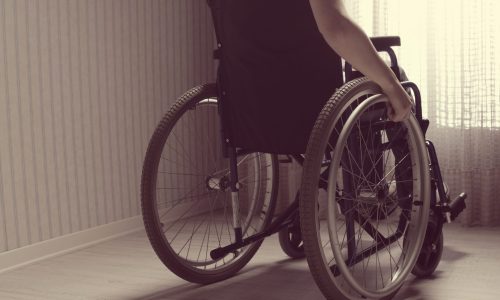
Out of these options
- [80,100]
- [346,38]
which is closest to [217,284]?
[346,38]

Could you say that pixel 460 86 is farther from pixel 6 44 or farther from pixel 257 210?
pixel 6 44

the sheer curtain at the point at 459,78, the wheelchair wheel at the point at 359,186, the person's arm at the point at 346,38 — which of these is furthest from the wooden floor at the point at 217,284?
the person's arm at the point at 346,38

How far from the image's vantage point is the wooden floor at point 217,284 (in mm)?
1883

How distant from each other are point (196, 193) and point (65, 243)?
2.69ft

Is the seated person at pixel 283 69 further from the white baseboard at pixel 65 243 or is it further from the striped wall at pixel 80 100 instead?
the white baseboard at pixel 65 243

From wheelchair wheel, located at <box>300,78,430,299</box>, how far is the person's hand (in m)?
0.04

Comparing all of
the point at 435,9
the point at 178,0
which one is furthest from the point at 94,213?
the point at 435,9

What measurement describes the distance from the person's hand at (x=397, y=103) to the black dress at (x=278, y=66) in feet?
0.44

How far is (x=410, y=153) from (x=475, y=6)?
1.03 meters

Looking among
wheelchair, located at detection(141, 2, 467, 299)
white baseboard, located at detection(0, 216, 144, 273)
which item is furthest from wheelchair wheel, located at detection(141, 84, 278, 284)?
white baseboard, located at detection(0, 216, 144, 273)

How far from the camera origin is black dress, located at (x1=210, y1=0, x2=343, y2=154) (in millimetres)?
1656

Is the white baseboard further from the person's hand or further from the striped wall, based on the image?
the person's hand

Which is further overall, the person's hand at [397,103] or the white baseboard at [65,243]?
the white baseboard at [65,243]

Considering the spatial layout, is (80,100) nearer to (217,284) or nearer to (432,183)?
(217,284)
